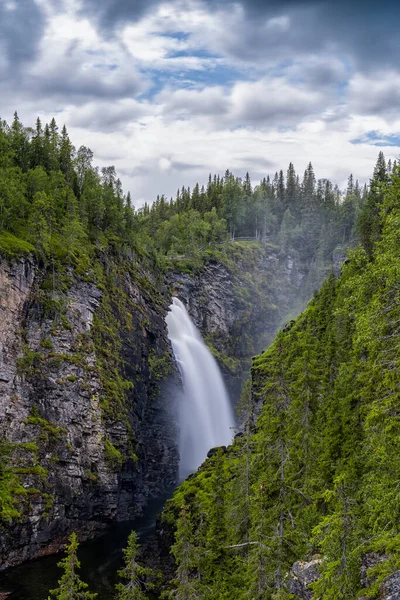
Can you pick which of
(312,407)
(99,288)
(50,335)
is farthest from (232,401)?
(312,407)

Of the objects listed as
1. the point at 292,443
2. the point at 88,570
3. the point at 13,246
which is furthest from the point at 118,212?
the point at 292,443

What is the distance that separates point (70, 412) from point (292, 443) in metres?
30.6

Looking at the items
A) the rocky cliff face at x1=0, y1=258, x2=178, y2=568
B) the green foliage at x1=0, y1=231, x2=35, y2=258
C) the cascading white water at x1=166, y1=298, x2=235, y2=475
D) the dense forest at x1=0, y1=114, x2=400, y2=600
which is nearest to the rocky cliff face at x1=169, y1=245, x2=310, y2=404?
the cascading white water at x1=166, y1=298, x2=235, y2=475

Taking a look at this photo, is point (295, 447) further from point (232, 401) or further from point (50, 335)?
point (232, 401)

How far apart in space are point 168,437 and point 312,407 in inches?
1721

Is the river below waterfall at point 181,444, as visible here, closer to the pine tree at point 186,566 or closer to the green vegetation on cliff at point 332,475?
the green vegetation on cliff at point 332,475

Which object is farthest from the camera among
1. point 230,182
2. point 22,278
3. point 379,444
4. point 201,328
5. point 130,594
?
point 230,182

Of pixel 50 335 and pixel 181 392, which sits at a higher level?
pixel 50 335

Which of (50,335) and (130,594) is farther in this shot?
(50,335)

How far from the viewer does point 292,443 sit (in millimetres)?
26359

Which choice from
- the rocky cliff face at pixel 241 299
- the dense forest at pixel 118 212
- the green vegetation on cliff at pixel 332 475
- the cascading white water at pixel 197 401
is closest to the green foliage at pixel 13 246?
the dense forest at pixel 118 212

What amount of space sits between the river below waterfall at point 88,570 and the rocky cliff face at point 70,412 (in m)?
1.30

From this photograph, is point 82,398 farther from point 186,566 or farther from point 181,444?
point 186,566

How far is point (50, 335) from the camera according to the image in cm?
5238
